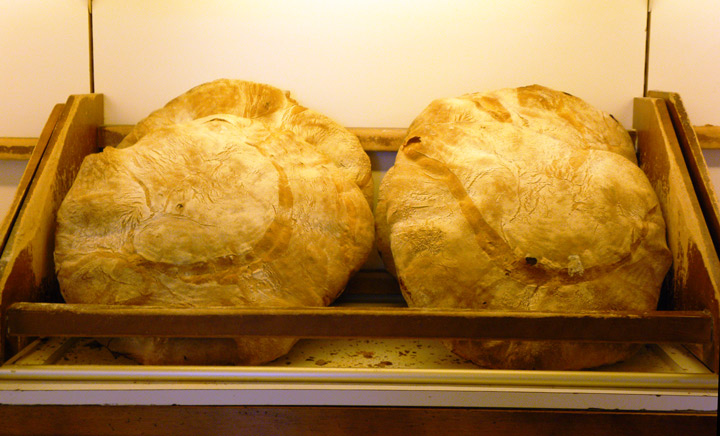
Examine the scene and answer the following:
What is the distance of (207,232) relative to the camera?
4.46 ft

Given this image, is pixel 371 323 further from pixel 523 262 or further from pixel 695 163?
pixel 695 163

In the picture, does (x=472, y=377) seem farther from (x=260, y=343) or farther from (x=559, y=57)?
(x=559, y=57)

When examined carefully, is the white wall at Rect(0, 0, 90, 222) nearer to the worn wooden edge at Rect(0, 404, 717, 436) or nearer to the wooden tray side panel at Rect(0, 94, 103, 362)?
the wooden tray side panel at Rect(0, 94, 103, 362)

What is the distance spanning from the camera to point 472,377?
1.15m

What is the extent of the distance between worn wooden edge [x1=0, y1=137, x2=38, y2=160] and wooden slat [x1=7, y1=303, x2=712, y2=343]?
774 mm

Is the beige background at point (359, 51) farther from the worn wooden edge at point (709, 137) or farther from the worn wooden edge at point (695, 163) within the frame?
the worn wooden edge at point (695, 163)

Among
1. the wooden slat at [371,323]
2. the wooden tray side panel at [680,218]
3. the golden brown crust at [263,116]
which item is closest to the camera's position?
the wooden slat at [371,323]

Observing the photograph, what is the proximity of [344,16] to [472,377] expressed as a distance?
1.08 meters

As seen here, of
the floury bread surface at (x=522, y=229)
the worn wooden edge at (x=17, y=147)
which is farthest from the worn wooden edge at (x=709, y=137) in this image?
the worn wooden edge at (x=17, y=147)

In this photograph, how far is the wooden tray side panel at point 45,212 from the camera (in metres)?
1.28

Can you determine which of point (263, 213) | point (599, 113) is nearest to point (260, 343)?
point (263, 213)

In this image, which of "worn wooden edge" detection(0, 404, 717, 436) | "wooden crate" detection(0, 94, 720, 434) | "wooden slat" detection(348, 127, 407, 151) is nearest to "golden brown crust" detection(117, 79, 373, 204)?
"wooden slat" detection(348, 127, 407, 151)

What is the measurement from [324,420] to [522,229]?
0.62 metres

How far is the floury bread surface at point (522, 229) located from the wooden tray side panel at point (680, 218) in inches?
1.7
